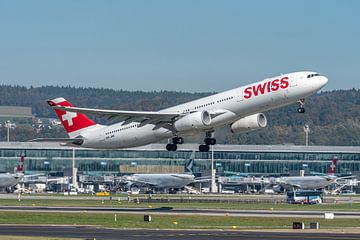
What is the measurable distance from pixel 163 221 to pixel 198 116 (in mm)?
13047

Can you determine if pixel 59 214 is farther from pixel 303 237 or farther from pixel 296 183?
pixel 296 183

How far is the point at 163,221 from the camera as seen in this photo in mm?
84312

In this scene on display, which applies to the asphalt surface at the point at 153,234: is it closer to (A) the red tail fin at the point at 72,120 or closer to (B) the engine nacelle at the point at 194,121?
(B) the engine nacelle at the point at 194,121

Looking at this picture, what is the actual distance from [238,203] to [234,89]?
117 feet

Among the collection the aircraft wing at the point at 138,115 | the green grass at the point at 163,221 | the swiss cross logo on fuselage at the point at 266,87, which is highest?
the swiss cross logo on fuselage at the point at 266,87

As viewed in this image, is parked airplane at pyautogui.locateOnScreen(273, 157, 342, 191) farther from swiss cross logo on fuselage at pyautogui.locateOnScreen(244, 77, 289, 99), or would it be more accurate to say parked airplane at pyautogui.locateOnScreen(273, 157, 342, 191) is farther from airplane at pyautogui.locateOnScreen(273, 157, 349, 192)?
swiss cross logo on fuselage at pyautogui.locateOnScreen(244, 77, 289, 99)

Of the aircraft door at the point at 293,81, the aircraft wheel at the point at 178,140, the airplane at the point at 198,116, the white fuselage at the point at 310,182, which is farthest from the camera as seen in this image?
the white fuselage at the point at 310,182

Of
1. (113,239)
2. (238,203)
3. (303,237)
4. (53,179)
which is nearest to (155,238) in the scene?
(113,239)

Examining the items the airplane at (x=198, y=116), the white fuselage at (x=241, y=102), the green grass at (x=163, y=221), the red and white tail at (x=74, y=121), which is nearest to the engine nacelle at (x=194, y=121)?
the airplane at (x=198, y=116)

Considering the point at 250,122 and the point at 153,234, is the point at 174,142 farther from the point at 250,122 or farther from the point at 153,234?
the point at 153,234

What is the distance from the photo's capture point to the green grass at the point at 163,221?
80.0 meters

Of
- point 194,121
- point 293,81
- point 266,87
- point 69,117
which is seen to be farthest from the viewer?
point 69,117

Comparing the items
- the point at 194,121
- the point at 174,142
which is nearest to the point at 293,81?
the point at 194,121

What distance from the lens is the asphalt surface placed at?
66250mm
